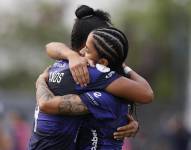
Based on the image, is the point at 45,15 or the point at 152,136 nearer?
the point at 152,136

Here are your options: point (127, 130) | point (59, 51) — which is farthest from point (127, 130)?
point (59, 51)

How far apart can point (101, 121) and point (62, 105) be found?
363 millimetres

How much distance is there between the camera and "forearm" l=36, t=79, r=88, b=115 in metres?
8.75

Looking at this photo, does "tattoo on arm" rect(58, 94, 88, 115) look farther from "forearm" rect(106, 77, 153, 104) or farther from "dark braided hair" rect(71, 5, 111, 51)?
"dark braided hair" rect(71, 5, 111, 51)

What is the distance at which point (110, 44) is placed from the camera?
Answer: 28.8ft

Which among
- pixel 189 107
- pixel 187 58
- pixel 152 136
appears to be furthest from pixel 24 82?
pixel 152 136

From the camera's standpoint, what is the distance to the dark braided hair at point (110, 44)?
8773mm

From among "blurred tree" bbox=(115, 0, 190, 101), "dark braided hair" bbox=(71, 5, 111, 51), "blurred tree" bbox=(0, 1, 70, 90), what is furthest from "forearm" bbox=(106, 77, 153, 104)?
"blurred tree" bbox=(0, 1, 70, 90)

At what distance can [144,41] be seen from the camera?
59.4 metres

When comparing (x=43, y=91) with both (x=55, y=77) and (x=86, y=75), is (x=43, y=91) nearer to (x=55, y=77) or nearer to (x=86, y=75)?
(x=55, y=77)

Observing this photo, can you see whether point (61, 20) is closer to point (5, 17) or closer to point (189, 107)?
point (5, 17)

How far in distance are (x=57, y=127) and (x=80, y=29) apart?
0.93m

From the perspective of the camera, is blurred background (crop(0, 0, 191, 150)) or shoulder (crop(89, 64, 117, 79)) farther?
blurred background (crop(0, 0, 191, 150))

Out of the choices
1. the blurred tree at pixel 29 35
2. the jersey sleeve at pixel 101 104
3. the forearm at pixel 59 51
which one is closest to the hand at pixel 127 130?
the jersey sleeve at pixel 101 104
